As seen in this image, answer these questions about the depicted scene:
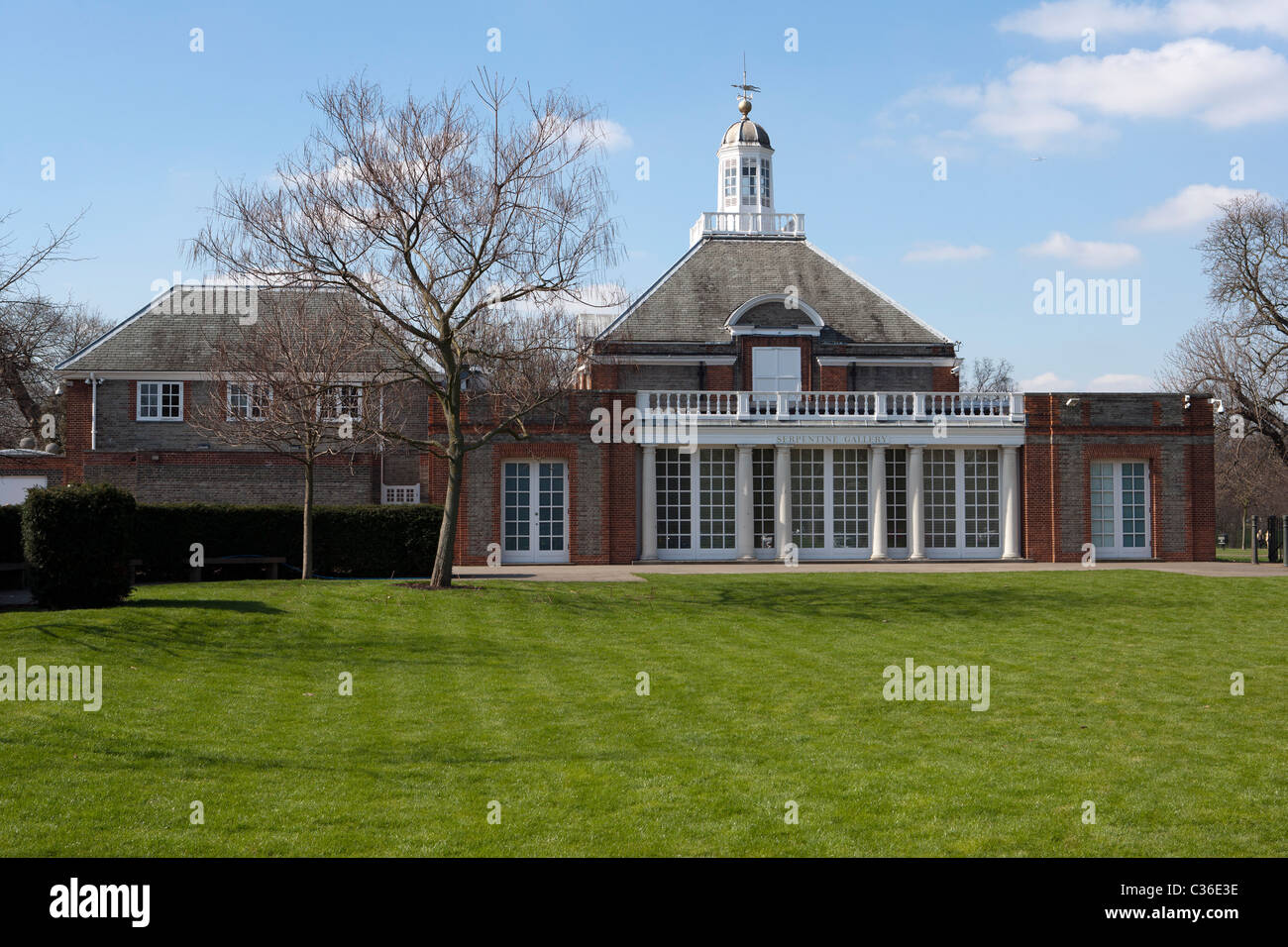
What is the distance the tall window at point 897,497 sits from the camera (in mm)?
31094

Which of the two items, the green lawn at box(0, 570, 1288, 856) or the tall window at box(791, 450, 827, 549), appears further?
the tall window at box(791, 450, 827, 549)

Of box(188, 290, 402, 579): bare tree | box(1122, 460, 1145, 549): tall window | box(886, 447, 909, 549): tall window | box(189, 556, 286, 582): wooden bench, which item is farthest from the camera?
box(886, 447, 909, 549): tall window

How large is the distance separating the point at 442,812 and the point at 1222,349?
42558 mm

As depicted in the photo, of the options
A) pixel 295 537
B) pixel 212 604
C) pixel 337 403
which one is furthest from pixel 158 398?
pixel 212 604

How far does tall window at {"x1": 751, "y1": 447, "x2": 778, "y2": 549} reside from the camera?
30547mm

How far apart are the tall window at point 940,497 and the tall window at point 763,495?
447 cm

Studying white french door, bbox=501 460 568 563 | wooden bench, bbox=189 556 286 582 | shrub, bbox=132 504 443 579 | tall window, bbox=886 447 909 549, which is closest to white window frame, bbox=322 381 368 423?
shrub, bbox=132 504 443 579

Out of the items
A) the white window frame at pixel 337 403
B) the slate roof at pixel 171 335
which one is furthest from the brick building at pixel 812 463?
the slate roof at pixel 171 335

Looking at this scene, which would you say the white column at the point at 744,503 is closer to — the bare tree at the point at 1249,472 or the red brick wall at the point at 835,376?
the red brick wall at the point at 835,376

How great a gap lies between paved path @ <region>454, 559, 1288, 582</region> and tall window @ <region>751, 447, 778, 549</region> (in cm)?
148

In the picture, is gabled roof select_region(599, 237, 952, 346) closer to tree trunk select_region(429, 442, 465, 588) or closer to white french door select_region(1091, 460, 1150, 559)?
white french door select_region(1091, 460, 1150, 559)

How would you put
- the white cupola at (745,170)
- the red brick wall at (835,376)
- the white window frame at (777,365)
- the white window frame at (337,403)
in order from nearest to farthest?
the white window frame at (337,403)
the white window frame at (777,365)
the red brick wall at (835,376)
the white cupola at (745,170)

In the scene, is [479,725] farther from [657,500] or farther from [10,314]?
[657,500]

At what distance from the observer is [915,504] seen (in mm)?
30562
